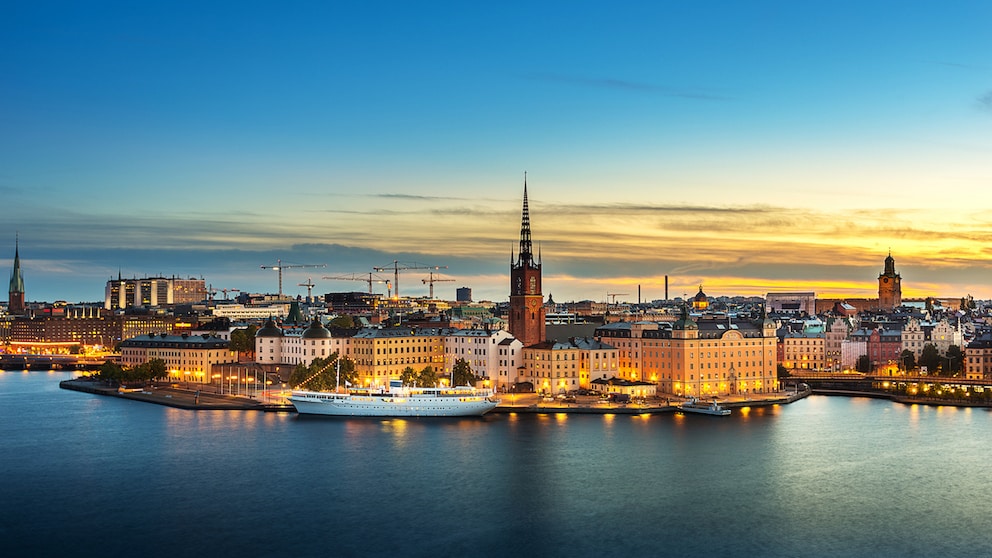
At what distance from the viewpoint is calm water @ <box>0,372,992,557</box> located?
19.3 m

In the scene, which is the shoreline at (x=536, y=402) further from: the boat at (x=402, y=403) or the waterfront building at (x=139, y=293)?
the waterfront building at (x=139, y=293)

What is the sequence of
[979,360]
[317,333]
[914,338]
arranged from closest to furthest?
[979,360]
[317,333]
[914,338]

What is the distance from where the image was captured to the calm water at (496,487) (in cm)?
1927

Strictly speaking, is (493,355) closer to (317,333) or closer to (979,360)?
(317,333)

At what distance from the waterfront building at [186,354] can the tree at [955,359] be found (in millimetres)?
31714

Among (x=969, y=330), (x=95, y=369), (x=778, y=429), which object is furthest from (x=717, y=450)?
(x=95, y=369)

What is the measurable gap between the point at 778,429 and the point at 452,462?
37.2 feet

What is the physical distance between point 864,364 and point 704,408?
17.9 m

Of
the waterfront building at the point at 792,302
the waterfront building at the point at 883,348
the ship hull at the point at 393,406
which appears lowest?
the ship hull at the point at 393,406

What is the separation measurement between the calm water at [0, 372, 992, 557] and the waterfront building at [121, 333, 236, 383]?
1431 cm

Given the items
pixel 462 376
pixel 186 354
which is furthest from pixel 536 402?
pixel 186 354

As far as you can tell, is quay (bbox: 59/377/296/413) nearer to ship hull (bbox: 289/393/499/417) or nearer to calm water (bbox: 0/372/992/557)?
ship hull (bbox: 289/393/499/417)

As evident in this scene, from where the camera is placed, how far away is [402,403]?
118ft

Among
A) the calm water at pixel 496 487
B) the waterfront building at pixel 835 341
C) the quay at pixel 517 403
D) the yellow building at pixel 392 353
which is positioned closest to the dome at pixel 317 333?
the yellow building at pixel 392 353
